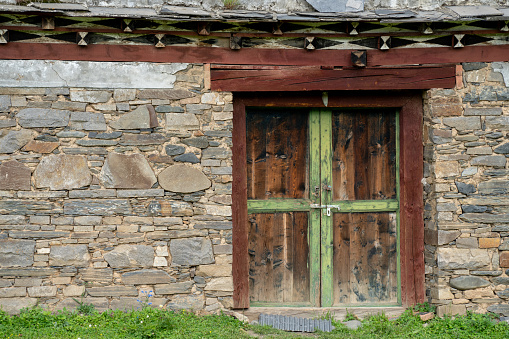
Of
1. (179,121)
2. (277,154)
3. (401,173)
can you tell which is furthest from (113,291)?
(401,173)

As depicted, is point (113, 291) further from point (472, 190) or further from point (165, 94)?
point (472, 190)

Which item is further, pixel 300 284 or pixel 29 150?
pixel 300 284

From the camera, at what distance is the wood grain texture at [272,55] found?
4.11 m

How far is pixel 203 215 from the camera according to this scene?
419cm

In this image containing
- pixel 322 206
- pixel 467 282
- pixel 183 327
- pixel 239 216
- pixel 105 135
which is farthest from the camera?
pixel 322 206

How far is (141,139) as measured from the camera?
414 cm

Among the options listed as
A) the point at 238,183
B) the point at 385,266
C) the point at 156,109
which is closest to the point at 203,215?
the point at 238,183

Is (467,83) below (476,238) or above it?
above

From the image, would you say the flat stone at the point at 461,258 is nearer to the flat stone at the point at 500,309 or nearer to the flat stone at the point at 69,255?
the flat stone at the point at 500,309

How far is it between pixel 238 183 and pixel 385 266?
171cm

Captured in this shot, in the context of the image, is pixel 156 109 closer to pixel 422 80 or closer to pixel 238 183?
pixel 238 183

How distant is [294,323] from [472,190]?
6.85 feet

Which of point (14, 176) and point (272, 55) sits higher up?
point (272, 55)

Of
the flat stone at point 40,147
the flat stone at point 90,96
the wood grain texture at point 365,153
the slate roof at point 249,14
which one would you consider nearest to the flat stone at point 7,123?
the flat stone at point 40,147
